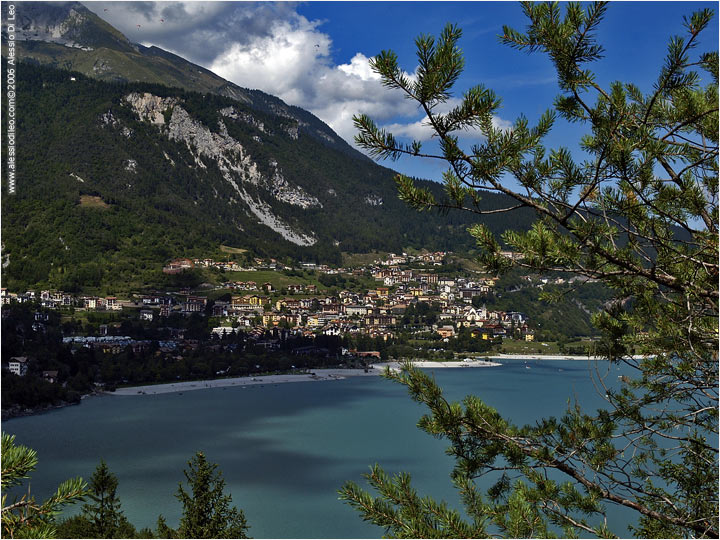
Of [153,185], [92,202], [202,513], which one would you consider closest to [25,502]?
[202,513]

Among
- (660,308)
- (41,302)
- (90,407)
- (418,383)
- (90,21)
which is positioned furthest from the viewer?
(90,21)

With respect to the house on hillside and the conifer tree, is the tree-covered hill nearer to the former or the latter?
the house on hillside

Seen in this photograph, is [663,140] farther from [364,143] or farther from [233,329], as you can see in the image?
[233,329]

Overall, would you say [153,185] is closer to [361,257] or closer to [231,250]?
[231,250]

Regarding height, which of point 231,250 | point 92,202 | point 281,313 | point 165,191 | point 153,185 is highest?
point 153,185

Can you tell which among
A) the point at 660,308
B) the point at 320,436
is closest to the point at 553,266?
the point at 660,308
